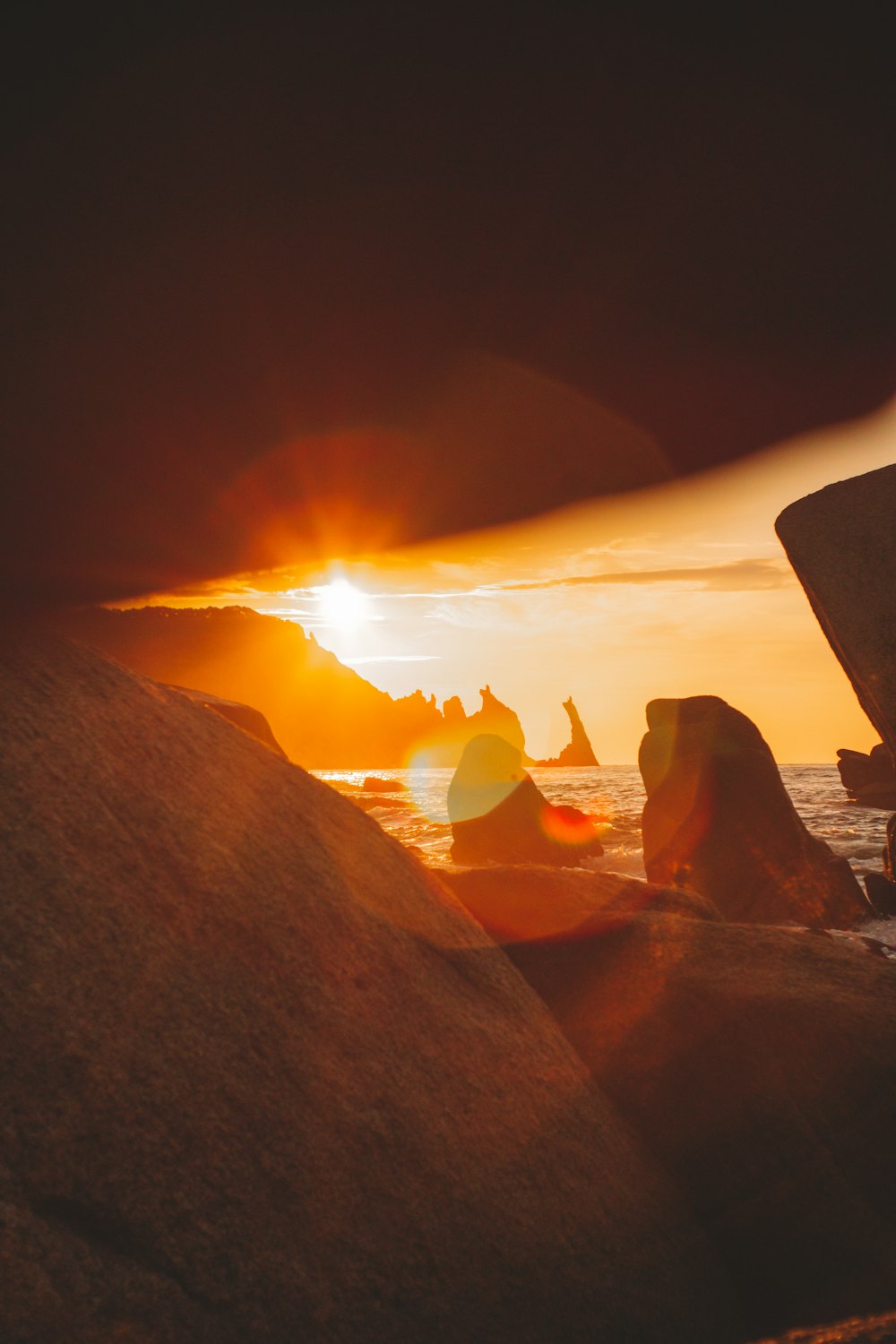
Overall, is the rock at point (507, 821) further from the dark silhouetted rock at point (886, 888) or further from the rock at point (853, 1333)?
the rock at point (853, 1333)

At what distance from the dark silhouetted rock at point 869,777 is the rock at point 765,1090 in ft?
178

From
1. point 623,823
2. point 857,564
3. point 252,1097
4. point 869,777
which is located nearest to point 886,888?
point 857,564

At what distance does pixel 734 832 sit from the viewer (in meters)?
17.4

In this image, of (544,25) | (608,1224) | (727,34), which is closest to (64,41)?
(544,25)

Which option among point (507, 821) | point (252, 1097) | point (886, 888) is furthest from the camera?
point (507, 821)

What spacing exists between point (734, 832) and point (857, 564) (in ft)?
46.9

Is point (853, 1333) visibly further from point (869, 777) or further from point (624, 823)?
point (869, 777)

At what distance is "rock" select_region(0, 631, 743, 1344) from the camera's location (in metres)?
1.95

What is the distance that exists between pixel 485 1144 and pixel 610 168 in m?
3.82

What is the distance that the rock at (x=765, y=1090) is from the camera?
3340 millimetres

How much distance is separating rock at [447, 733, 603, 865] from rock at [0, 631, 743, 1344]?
2614 centimetres

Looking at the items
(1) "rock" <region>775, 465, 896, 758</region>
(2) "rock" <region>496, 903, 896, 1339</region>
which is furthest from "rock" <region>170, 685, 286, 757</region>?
(1) "rock" <region>775, 465, 896, 758</region>

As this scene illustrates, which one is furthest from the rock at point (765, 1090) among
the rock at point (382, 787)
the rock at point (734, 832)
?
the rock at point (382, 787)

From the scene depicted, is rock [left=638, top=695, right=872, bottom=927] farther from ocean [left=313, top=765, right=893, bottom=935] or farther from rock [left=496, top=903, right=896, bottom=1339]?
rock [left=496, top=903, right=896, bottom=1339]
